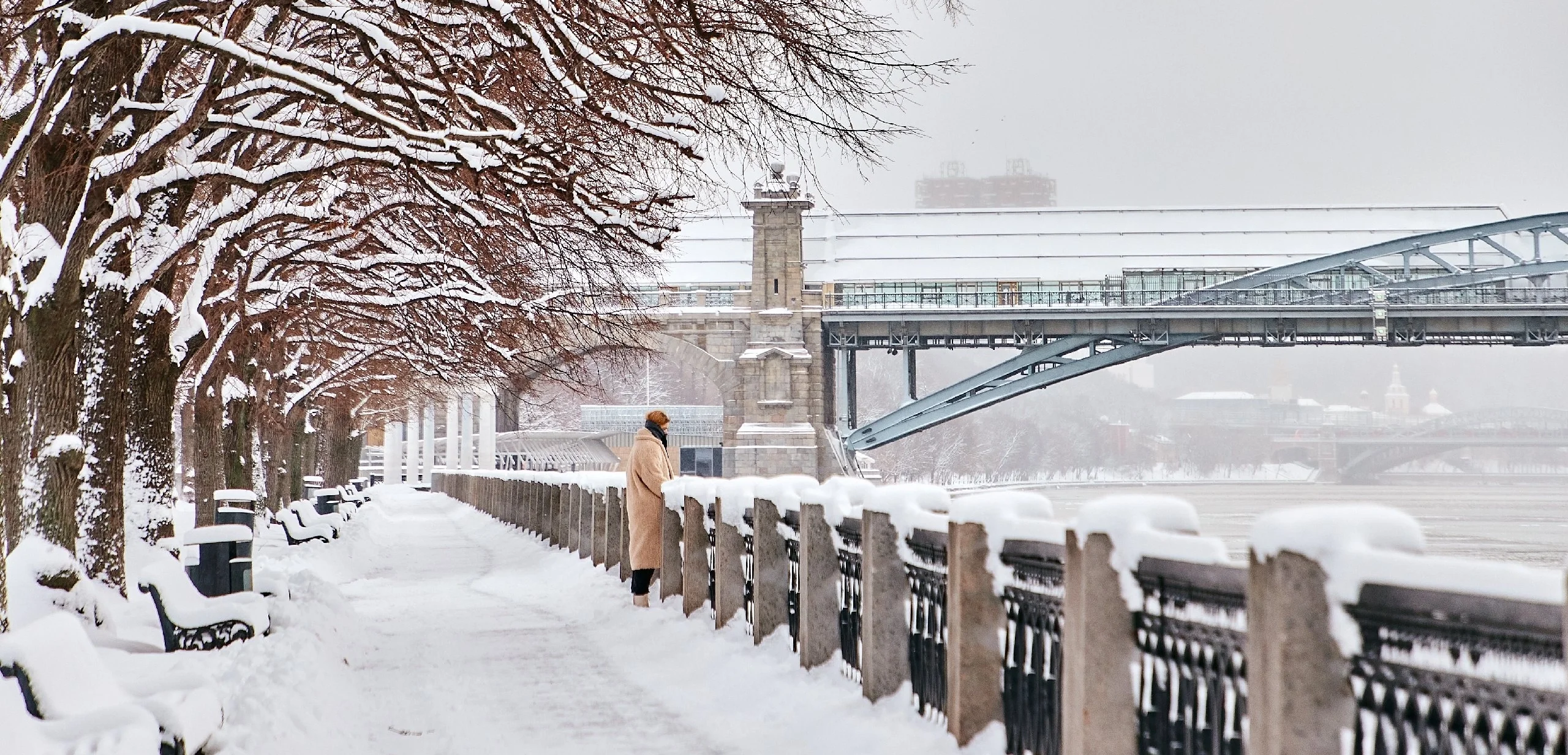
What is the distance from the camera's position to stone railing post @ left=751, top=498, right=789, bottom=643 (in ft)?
30.8

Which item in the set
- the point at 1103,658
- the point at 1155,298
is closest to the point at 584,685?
the point at 1103,658

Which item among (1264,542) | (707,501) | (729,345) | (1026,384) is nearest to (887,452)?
(729,345)

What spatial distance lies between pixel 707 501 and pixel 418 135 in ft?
12.1

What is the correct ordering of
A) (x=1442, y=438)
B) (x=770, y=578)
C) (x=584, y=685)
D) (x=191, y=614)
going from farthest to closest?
(x=1442, y=438) < (x=770, y=578) < (x=191, y=614) < (x=584, y=685)

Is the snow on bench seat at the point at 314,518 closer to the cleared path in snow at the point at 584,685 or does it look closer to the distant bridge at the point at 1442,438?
the cleared path in snow at the point at 584,685

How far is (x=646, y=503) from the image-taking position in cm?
1243

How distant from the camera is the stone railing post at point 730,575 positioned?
10.4m

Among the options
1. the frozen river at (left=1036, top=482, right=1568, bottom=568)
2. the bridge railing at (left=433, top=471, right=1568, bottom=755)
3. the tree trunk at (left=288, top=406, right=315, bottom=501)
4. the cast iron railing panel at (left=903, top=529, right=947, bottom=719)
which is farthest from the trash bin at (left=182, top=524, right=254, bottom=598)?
the tree trunk at (left=288, top=406, right=315, bottom=501)

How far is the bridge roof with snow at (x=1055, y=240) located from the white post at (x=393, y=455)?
19747 millimetres

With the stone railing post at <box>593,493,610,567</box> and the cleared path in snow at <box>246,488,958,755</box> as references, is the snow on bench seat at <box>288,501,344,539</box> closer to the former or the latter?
the stone railing post at <box>593,493,610,567</box>

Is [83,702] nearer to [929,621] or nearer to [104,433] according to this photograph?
[929,621]

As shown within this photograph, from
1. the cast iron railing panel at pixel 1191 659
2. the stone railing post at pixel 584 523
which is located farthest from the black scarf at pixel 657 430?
the cast iron railing panel at pixel 1191 659

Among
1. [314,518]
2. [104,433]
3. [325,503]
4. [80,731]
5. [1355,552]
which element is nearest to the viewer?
[1355,552]

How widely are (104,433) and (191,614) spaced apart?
3462mm
